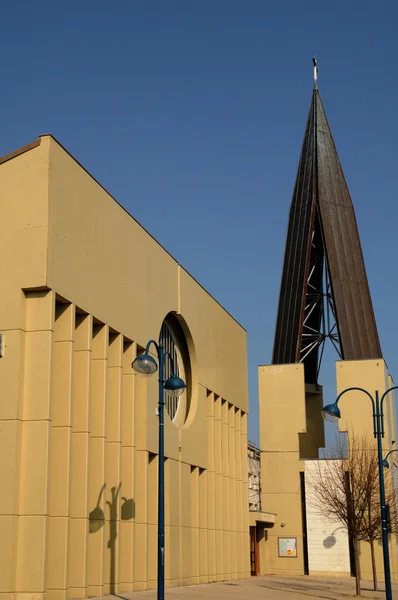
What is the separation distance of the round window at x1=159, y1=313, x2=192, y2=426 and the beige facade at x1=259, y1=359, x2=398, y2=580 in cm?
1332

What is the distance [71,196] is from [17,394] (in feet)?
19.4

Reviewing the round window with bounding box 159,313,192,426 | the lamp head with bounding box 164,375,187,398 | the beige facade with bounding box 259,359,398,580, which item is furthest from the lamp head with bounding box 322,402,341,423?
the beige facade with bounding box 259,359,398,580

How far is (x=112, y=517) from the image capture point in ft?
81.9

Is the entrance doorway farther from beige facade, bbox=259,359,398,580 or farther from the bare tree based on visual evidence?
the bare tree

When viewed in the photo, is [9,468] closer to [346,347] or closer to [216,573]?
[216,573]

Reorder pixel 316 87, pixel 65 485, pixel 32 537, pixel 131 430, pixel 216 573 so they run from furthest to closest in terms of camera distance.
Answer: pixel 316 87 < pixel 216 573 < pixel 131 430 < pixel 65 485 < pixel 32 537

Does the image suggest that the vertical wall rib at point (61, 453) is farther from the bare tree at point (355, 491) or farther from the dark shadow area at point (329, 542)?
the dark shadow area at point (329, 542)

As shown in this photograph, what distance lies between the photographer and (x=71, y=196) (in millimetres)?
23594

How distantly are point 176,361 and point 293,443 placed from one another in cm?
1486

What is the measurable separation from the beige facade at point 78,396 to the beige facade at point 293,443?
1386 centimetres

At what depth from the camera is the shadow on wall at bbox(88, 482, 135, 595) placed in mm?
23688

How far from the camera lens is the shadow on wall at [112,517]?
77.7ft

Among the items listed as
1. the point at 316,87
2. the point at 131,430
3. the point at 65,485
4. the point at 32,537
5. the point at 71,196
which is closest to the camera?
the point at 32,537

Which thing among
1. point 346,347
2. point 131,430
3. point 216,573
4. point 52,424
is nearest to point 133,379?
point 131,430
